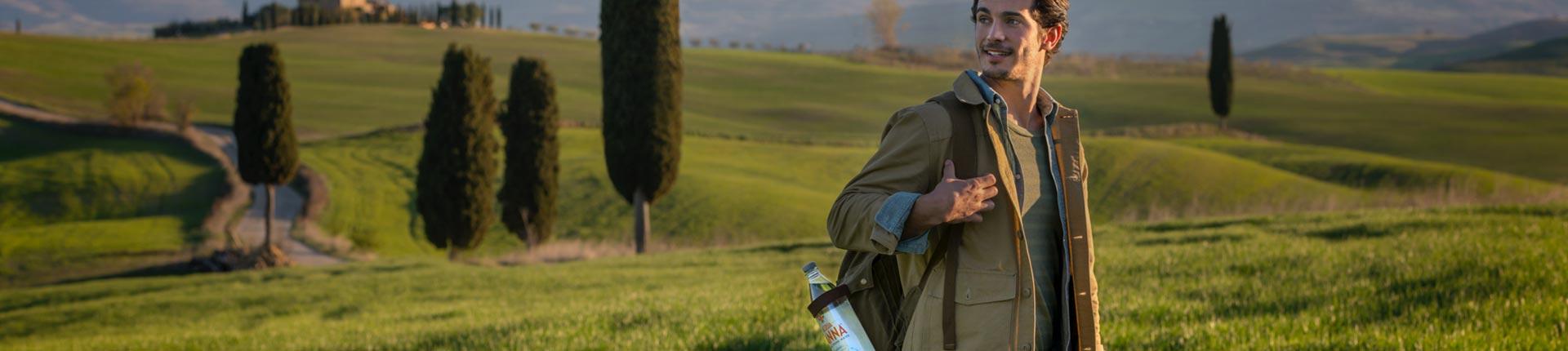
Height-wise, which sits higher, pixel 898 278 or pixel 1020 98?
pixel 1020 98

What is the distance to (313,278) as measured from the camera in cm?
2766

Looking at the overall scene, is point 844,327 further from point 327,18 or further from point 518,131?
point 327,18

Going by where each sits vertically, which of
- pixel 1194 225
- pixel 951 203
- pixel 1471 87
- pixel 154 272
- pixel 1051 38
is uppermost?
pixel 1051 38

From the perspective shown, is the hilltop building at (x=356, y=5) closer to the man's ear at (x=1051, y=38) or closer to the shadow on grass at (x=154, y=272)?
the shadow on grass at (x=154, y=272)

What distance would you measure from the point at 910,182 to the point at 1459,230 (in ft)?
40.6

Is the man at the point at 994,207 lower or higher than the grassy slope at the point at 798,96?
higher

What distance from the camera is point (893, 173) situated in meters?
3.47

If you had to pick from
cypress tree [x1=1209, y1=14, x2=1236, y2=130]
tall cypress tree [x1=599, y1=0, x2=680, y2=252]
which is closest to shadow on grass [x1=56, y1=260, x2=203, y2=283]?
tall cypress tree [x1=599, y1=0, x2=680, y2=252]

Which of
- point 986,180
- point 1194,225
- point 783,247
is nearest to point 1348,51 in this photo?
point 783,247

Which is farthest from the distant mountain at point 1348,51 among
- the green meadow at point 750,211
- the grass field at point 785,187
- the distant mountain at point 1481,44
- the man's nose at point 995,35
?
the man's nose at point 995,35

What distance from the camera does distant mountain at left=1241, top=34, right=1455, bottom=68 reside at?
160 m

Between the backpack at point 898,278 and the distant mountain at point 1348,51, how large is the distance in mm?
160738

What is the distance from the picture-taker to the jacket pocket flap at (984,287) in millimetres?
3457

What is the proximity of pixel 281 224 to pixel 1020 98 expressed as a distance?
138ft
